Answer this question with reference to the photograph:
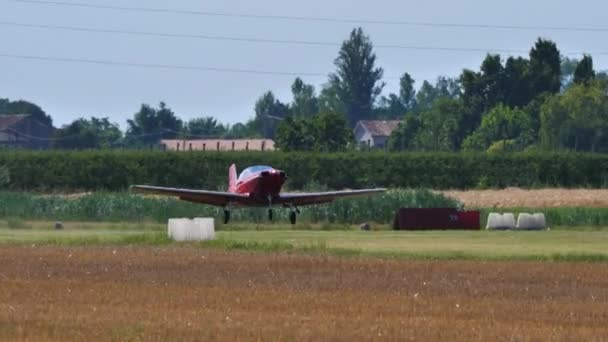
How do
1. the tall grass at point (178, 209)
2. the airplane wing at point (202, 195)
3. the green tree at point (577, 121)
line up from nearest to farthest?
the airplane wing at point (202, 195)
the tall grass at point (178, 209)
the green tree at point (577, 121)

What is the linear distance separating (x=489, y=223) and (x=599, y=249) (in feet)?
55.6

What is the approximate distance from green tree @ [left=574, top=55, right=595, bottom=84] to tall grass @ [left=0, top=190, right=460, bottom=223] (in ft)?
243

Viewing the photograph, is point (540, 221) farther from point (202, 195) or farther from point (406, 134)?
point (406, 134)

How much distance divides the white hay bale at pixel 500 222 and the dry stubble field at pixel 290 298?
21895 millimetres

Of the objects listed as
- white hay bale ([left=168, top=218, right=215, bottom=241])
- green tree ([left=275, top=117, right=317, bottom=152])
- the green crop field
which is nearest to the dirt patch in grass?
the green crop field

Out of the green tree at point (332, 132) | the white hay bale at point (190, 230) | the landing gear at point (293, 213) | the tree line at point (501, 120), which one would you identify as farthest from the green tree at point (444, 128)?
the white hay bale at point (190, 230)

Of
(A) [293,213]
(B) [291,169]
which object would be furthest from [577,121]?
(A) [293,213]

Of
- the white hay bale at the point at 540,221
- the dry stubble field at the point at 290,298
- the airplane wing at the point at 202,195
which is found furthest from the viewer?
the airplane wing at the point at 202,195

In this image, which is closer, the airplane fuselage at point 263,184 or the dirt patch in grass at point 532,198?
the airplane fuselage at point 263,184

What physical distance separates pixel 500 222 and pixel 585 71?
8950cm

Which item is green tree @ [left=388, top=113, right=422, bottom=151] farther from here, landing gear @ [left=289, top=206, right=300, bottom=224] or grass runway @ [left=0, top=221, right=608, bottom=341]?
grass runway @ [left=0, top=221, right=608, bottom=341]

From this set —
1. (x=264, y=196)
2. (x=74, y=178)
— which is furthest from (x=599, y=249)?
(x=74, y=178)

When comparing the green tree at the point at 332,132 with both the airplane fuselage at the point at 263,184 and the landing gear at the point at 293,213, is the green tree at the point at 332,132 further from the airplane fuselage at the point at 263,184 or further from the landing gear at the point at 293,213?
the airplane fuselage at the point at 263,184

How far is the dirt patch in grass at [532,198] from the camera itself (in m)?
84.9
